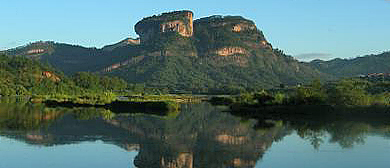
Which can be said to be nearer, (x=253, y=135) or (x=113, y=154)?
(x=113, y=154)

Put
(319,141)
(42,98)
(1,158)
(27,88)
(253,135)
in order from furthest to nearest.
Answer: (27,88), (42,98), (253,135), (319,141), (1,158)

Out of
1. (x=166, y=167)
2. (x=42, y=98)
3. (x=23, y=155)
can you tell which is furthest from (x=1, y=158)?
(x=42, y=98)

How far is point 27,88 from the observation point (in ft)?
619

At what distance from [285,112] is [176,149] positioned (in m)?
56.0

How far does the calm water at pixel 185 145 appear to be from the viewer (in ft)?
126

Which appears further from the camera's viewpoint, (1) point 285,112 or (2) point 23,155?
(1) point 285,112

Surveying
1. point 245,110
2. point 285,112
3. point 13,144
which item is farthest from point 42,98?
point 13,144

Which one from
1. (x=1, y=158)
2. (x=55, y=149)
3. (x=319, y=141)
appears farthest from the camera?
(x=319, y=141)

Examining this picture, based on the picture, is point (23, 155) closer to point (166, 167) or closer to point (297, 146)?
point (166, 167)

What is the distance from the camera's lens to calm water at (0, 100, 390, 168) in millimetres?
38281

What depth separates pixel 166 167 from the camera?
3538 cm

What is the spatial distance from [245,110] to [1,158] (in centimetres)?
7021

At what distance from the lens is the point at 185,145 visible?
4728 cm

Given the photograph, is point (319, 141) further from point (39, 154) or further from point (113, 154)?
point (39, 154)
